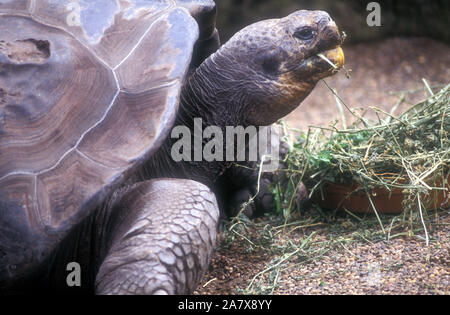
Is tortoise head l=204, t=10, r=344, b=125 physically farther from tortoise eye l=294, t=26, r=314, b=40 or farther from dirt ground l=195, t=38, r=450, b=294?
dirt ground l=195, t=38, r=450, b=294

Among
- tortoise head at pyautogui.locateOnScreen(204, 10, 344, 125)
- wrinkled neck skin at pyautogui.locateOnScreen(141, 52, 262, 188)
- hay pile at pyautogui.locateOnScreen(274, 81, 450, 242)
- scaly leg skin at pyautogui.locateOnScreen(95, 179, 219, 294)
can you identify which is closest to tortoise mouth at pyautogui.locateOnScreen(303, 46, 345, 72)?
tortoise head at pyautogui.locateOnScreen(204, 10, 344, 125)

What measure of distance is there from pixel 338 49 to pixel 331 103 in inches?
148

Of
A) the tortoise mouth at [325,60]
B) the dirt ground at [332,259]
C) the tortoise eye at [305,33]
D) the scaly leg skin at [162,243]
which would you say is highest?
the tortoise eye at [305,33]

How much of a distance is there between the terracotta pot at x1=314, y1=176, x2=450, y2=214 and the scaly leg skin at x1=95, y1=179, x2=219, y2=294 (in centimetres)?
108

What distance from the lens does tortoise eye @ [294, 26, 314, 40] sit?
268 cm

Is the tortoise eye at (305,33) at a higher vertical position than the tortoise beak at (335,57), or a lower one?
higher

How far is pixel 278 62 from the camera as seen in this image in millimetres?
2701

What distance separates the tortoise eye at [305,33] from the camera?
2.68m

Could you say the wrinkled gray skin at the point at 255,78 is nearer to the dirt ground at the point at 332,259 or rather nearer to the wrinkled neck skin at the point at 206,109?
the wrinkled neck skin at the point at 206,109

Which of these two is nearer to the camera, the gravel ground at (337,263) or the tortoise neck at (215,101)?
the gravel ground at (337,263)

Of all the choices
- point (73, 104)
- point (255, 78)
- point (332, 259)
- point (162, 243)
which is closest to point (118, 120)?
point (73, 104)

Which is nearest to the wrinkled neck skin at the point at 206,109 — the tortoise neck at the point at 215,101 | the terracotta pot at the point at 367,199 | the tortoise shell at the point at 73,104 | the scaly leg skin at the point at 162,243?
the tortoise neck at the point at 215,101
